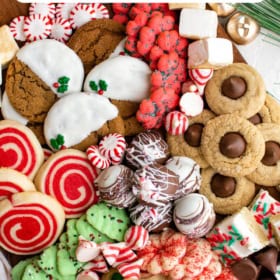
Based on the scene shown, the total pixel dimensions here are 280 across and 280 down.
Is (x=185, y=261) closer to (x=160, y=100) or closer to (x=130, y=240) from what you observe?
(x=130, y=240)

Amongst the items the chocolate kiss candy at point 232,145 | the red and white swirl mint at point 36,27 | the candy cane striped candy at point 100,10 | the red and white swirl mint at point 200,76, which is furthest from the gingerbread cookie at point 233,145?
the red and white swirl mint at point 36,27

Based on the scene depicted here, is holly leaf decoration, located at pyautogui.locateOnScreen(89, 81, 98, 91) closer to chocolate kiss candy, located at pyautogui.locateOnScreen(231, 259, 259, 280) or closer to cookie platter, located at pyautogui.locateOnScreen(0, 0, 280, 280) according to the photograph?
cookie platter, located at pyautogui.locateOnScreen(0, 0, 280, 280)

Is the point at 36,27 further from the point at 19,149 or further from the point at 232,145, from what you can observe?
the point at 232,145

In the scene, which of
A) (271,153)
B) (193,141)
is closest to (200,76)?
(193,141)

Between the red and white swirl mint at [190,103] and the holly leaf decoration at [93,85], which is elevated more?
the holly leaf decoration at [93,85]

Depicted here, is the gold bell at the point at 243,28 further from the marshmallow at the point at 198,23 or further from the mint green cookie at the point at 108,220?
the mint green cookie at the point at 108,220

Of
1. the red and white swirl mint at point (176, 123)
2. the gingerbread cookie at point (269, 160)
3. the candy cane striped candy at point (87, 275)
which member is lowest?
the candy cane striped candy at point (87, 275)

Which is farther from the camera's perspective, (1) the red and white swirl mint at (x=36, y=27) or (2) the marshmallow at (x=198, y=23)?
(1) the red and white swirl mint at (x=36, y=27)
